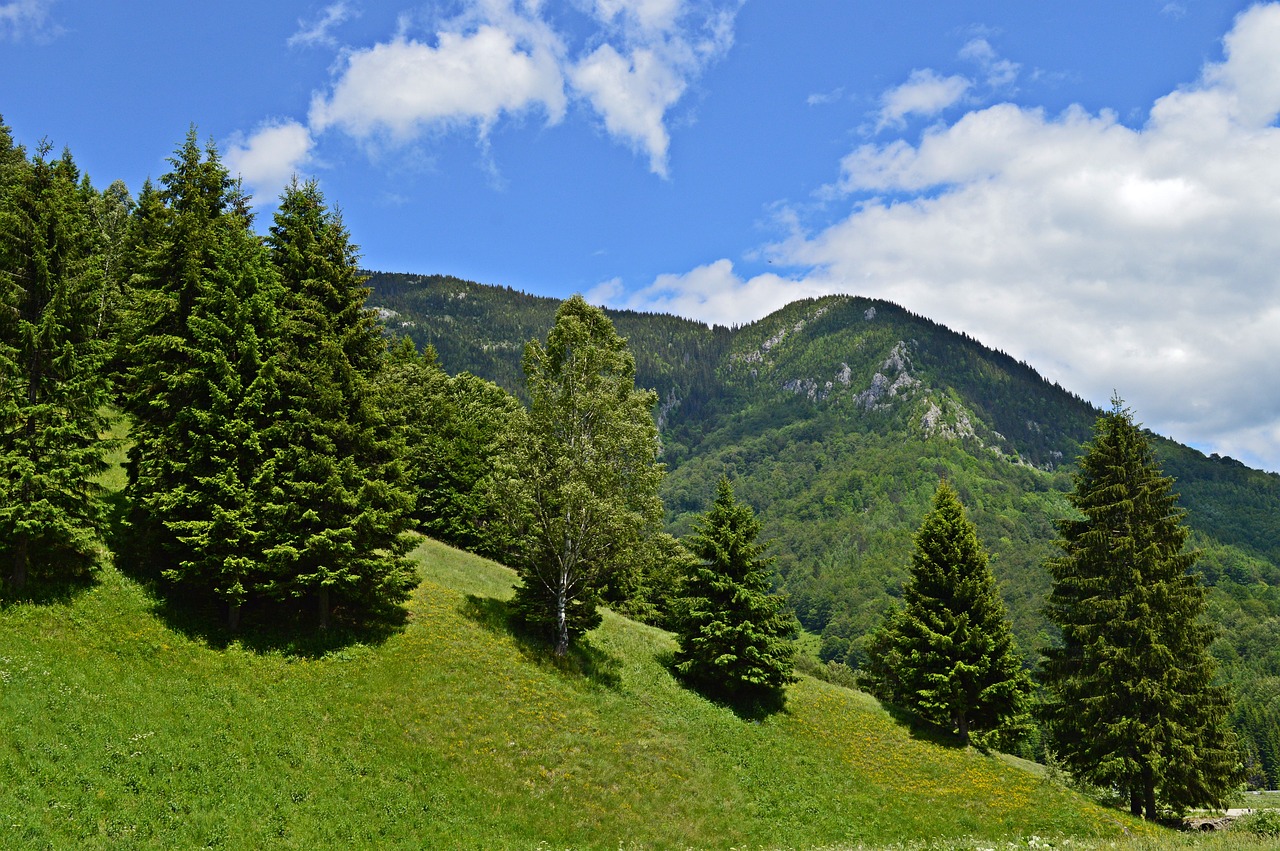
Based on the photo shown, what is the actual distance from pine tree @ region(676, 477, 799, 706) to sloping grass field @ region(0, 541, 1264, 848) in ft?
6.17

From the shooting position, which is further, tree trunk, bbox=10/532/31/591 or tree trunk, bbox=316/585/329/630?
tree trunk, bbox=316/585/329/630

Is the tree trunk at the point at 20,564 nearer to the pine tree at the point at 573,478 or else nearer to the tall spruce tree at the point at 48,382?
the tall spruce tree at the point at 48,382

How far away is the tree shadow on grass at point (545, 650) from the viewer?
104 ft

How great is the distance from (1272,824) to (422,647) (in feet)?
93.3

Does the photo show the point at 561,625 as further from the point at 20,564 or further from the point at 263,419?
the point at 20,564

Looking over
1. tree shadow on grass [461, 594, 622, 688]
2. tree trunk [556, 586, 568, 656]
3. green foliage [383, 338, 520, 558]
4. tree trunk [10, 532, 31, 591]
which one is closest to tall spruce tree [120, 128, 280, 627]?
tree trunk [10, 532, 31, 591]

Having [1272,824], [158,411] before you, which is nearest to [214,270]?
[158,411]

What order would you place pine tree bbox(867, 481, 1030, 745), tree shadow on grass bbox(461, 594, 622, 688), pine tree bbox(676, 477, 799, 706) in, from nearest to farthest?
1. tree shadow on grass bbox(461, 594, 622, 688)
2. pine tree bbox(676, 477, 799, 706)
3. pine tree bbox(867, 481, 1030, 745)

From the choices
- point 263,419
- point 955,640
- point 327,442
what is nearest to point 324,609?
point 327,442

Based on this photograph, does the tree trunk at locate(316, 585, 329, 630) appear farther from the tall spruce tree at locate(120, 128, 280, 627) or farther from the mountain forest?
the tall spruce tree at locate(120, 128, 280, 627)

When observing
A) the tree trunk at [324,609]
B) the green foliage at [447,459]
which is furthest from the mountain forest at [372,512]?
the green foliage at [447,459]

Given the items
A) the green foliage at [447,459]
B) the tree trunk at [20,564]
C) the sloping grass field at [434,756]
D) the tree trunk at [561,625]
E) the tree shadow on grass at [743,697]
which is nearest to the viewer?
the sloping grass field at [434,756]

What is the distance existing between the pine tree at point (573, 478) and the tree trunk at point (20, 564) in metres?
17.5

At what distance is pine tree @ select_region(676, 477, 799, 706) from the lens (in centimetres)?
3556
